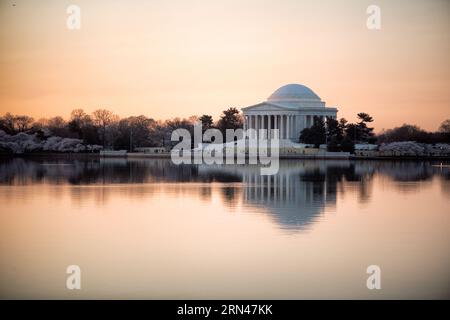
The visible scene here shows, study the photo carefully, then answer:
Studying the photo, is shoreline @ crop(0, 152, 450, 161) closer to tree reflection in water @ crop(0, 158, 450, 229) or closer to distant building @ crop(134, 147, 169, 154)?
distant building @ crop(134, 147, 169, 154)

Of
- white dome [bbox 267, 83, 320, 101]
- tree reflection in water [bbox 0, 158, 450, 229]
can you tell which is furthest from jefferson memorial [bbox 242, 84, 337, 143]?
tree reflection in water [bbox 0, 158, 450, 229]

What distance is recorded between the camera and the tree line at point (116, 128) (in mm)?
109188

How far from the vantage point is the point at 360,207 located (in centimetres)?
3139

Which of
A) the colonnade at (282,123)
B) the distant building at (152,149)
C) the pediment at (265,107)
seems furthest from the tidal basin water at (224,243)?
the colonnade at (282,123)

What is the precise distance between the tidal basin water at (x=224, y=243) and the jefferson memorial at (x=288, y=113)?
80.9 meters

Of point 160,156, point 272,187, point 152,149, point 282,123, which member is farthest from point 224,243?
point 282,123

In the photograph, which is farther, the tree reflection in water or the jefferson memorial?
the jefferson memorial

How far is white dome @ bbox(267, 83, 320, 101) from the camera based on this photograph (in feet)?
402

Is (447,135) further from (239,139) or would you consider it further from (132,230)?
(132,230)

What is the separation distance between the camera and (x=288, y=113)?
11894cm

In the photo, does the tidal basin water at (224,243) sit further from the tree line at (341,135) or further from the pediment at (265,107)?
the pediment at (265,107)

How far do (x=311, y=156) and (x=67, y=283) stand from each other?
73143 millimetres

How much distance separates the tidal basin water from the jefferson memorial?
80.9 m
